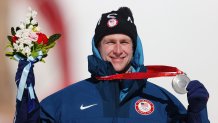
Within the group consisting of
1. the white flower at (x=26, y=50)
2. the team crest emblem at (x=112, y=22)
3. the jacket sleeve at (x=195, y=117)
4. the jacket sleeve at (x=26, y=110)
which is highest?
the team crest emblem at (x=112, y=22)

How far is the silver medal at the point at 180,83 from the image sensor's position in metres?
2.87

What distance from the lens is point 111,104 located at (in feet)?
9.62

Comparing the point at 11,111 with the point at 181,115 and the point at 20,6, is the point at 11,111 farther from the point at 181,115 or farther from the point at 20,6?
the point at 181,115

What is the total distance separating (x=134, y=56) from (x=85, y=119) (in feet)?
1.73

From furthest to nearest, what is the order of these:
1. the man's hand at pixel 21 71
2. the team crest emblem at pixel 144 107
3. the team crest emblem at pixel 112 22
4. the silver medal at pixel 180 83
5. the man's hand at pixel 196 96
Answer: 1. the team crest emblem at pixel 112 22
2. the team crest emblem at pixel 144 107
3. the silver medal at pixel 180 83
4. the man's hand at pixel 196 96
5. the man's hand at pixel 21 71

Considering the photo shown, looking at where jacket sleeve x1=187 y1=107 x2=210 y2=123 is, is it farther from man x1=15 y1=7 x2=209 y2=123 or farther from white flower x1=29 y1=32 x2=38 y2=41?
white flower x1=29 y1=32 x2=38 y2=41

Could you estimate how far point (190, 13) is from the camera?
12.4 feet

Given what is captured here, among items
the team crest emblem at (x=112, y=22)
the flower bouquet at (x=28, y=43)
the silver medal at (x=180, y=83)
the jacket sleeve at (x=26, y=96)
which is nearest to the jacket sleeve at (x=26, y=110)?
the jacket sleeve at (x=26, y=96)

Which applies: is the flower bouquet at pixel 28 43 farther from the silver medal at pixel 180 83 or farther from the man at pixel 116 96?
the silver medal at pixel 180 83

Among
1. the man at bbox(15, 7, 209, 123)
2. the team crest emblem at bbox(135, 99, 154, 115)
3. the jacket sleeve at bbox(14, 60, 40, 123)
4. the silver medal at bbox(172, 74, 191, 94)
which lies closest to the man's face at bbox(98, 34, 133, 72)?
the man at bbox(15, 7, 209, 123)

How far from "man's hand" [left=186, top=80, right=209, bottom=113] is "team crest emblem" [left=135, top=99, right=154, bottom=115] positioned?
11.3 inches

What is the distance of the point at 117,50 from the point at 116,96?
292mm

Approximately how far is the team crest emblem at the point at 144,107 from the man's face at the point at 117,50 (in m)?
0.25

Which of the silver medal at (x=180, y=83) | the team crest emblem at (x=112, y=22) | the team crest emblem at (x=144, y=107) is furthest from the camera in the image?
the team crest emblem at (x=112, y=22)
